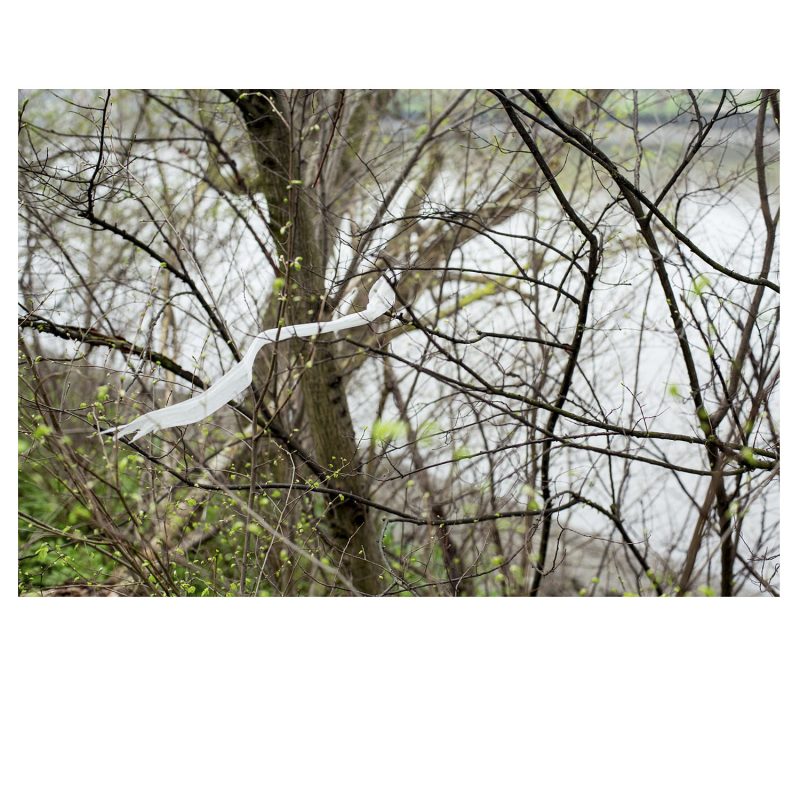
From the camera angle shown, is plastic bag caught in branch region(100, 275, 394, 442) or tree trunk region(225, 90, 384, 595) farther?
tree trunk region(225, 90, 384, 595)

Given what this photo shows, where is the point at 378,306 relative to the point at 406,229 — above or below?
below

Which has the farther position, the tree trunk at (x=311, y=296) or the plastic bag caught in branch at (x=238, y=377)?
the tree trunk at (x=311, y=296)

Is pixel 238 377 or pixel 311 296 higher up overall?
pixel 311 296

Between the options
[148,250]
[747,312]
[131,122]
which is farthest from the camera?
[131,122]
